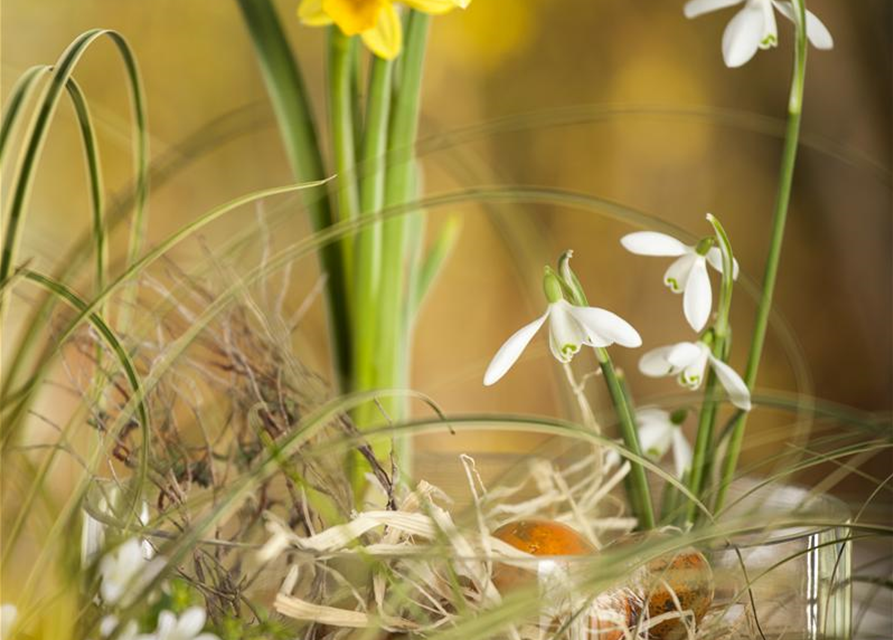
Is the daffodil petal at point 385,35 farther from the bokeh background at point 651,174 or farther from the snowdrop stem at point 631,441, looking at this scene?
the bokeh background at point 651,174

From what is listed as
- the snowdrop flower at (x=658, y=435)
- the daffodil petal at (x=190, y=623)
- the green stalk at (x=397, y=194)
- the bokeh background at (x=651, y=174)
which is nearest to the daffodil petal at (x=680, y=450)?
the snowdrop flower at (x=658, y=435)

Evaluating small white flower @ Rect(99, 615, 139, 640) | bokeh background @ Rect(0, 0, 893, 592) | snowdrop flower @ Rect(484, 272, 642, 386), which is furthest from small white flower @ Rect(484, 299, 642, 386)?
bokeh background @ Rect(0, 0, 893, 592)

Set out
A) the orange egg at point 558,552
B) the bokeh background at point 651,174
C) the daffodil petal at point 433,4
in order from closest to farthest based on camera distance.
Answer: the orange egg at point 558,552 < the daffodil petal at point 433,4 < the bokeh background at point 651,174

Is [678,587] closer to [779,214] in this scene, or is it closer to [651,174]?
[779,214]

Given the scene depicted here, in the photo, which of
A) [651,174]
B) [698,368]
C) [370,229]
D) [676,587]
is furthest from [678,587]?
[651,174]

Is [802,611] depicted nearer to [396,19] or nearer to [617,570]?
[617,570]

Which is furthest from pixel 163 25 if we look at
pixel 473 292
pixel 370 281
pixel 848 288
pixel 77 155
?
pixel 848 288
